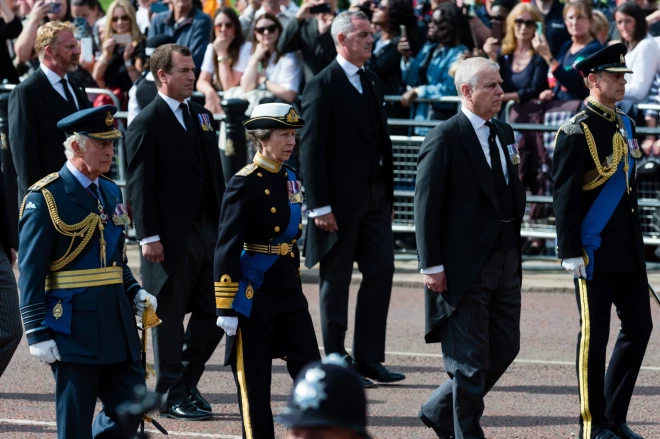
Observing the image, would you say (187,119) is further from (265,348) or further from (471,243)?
(471,243)

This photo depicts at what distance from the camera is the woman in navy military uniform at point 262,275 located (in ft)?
20.6

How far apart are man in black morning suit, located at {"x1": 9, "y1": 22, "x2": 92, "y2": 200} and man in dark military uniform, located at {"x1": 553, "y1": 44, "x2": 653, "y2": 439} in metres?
3.33

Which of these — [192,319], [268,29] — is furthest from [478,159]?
[268,29]

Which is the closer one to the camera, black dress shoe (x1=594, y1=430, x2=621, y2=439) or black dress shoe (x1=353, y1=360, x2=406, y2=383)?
black dress shoe (x1=594, y1=430, x2=621, y2=439)

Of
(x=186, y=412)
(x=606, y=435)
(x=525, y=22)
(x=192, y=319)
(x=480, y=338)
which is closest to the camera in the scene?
(x=480, y=338)

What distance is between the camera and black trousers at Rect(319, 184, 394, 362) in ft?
27.8

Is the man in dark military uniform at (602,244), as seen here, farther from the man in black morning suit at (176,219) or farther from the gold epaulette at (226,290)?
the man in black morning suit at (176,219)

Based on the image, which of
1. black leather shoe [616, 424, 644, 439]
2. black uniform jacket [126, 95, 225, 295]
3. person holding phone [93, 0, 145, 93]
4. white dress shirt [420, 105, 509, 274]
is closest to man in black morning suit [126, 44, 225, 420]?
black uniform jacket [126, 95, 225, 295]

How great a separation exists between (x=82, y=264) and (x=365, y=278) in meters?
2.93

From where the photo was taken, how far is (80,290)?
5.89m

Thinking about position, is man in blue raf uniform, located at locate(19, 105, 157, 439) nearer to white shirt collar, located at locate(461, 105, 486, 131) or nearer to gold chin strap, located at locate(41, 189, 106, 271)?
gold chin strap, located at locate(41, 189, 106, 271)

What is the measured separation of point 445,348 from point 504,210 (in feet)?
2.42

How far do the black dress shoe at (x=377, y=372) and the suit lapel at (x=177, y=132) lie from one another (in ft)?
5.67

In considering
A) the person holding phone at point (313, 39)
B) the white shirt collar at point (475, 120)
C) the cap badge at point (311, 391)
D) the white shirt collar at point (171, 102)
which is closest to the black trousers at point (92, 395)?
the white shirt collar at point (475, 120)
